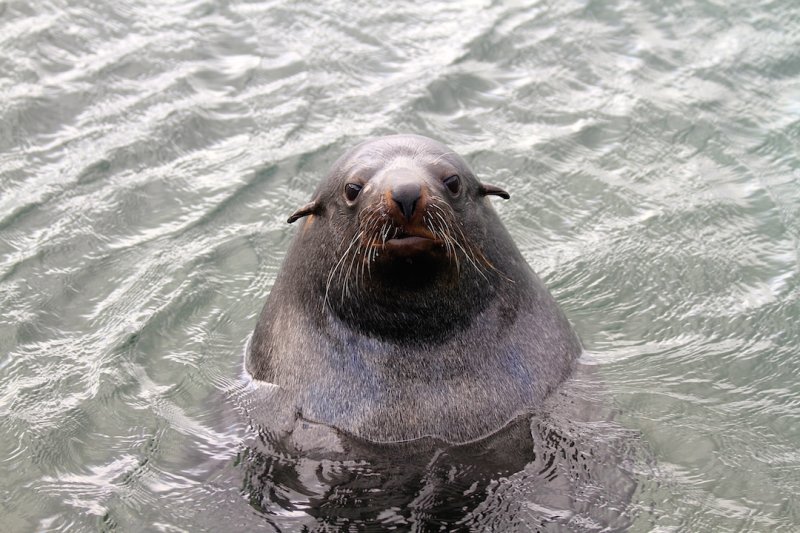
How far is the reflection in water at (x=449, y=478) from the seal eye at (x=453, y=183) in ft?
4.50

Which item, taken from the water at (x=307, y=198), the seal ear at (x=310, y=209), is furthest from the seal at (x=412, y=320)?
the water at (x=307, y=198)

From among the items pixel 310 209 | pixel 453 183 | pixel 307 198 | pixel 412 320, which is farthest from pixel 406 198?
pixel 307 198

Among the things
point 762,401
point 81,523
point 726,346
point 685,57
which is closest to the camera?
point 81,523

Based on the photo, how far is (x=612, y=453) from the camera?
21.5 feet

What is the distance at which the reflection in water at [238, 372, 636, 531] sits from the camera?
238 inches

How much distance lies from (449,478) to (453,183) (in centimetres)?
167

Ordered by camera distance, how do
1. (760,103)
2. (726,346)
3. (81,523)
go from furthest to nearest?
(760,103)
(726,346)
(81,523)

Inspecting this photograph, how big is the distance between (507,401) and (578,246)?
3.15 metres

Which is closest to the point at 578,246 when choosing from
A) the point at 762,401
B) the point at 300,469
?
the point at 762,401

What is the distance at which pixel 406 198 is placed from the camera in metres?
5.85

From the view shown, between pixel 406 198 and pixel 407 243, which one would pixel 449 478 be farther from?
pixel 406 198

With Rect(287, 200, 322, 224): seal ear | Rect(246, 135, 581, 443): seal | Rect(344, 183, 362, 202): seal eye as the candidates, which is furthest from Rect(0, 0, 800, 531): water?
Rect(344, 183, 362, 202): seal eye

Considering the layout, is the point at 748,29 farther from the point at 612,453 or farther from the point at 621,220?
the point at 612,453

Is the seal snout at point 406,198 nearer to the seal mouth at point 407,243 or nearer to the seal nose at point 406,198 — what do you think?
the seal nose at point 406,198
